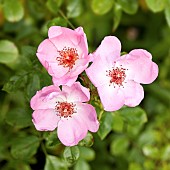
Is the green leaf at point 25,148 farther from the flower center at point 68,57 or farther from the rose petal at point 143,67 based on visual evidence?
the rose petal at point 143,67

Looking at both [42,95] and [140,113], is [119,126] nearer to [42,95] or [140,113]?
[140,113]

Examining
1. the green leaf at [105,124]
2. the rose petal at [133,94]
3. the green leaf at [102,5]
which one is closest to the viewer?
the rose petal at [133,94]

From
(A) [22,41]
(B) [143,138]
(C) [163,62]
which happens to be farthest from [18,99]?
(C) [163,62]

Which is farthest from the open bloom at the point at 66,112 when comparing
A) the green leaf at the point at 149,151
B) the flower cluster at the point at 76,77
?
the green leaf at the point at 149,151

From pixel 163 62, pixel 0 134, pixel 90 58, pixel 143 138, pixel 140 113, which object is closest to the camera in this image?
pixel 90 58

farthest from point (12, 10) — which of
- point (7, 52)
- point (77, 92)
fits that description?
point (77, 92)

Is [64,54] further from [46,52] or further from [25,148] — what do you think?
[25,148]

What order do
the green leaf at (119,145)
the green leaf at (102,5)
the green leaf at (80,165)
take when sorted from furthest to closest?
the green leaf at (119,145) → the green leaf at (80,165) → the green leaf at (102,5)

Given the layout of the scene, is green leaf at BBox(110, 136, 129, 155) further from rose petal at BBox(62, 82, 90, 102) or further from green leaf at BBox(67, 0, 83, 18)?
rose petal at BBox(62, 82, 90, 102)
